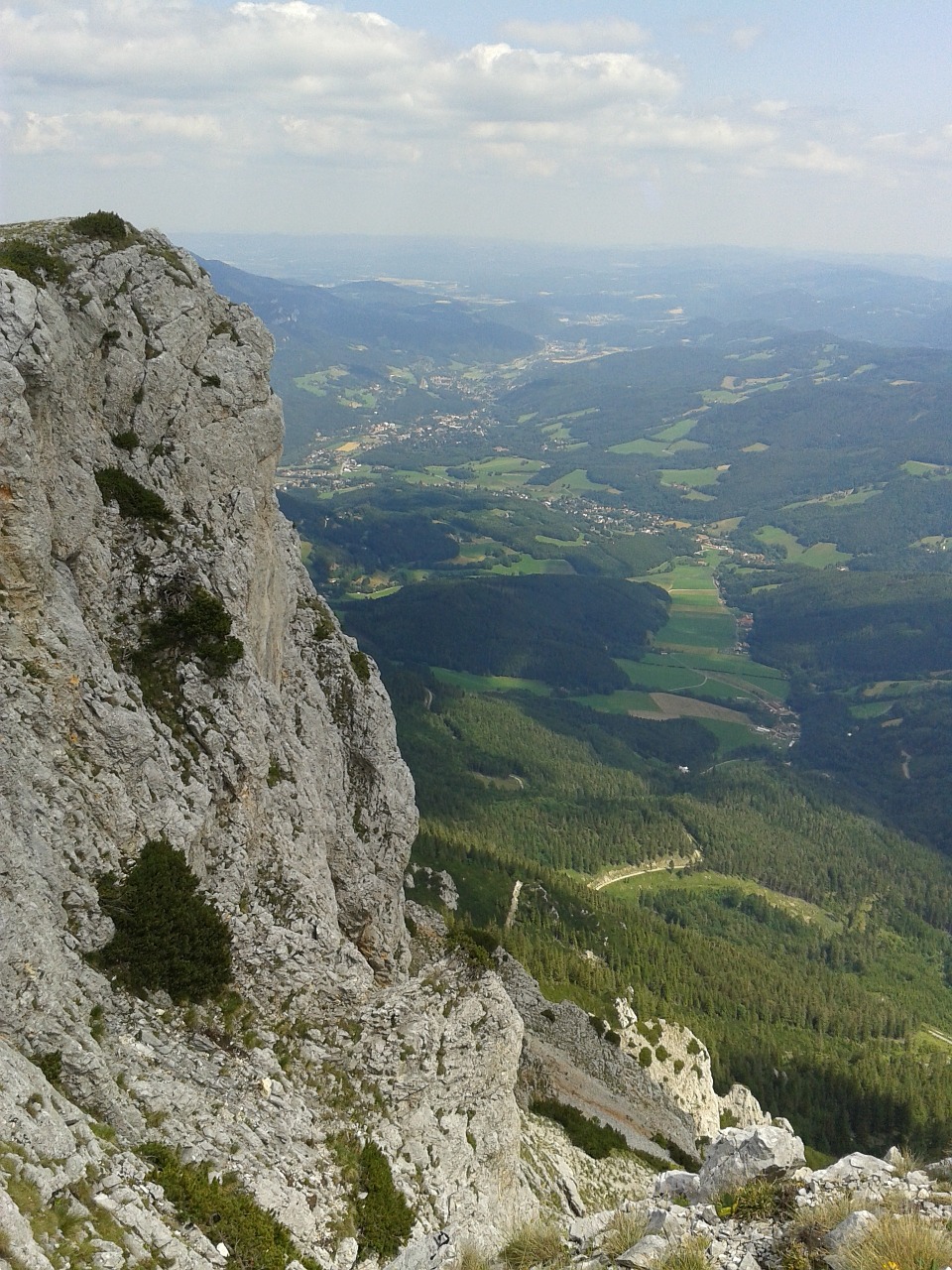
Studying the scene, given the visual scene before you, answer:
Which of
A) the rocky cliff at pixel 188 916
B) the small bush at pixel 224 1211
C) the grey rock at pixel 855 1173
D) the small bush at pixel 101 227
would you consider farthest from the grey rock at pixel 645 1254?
the small bush at pixel 101 227

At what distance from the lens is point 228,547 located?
3528 cm

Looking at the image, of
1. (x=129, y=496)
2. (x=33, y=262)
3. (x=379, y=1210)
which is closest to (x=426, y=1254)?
(x=379, y=1210)

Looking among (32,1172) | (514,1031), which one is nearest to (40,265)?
(32,1172)

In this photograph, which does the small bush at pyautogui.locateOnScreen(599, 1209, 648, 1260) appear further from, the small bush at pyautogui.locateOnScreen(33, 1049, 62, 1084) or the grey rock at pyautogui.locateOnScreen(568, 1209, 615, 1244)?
the small bush at pyautogui.locateOnScreen(33, 1049, 62, 1084)

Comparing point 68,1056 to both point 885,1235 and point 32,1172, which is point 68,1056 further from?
point 885,1235

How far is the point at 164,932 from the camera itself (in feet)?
78.3

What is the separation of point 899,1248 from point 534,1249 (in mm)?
9110

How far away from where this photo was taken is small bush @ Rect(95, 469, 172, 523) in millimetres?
31219

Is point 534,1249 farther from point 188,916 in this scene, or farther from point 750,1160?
point 188,916

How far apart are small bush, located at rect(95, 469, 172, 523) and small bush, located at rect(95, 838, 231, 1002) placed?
13.0 metres

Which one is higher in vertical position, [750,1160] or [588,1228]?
[750,1160]

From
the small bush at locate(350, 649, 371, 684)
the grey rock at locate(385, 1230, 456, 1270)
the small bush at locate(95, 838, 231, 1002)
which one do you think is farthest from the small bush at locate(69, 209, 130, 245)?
the grey rock at locate(385, 1230, 456, 1270)

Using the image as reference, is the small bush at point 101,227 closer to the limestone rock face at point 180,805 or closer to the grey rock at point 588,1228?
the limestone rock face at point 180,805

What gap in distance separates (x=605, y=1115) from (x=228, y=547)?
42.8 metres
